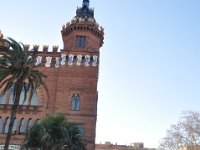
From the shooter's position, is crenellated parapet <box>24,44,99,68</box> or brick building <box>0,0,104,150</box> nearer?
brick building <box>0,0,104,150</box>

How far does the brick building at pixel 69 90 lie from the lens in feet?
133

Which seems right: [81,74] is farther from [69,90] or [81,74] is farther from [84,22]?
[84,22]

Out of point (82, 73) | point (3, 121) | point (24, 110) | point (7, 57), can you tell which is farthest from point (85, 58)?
point (7, 57)

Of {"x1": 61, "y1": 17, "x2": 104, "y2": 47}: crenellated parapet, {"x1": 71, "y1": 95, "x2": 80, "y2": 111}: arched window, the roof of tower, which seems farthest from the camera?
the roof of tower

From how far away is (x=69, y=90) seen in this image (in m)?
41.9

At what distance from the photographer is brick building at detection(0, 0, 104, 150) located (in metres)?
40.6

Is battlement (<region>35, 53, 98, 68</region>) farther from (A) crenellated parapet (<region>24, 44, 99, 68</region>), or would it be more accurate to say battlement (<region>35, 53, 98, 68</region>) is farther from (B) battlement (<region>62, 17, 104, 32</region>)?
(B) battlement (<region>62, 17, 104, 32</region>)

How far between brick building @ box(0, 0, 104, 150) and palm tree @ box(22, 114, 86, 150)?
6990 millimetres

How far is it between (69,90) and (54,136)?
10750mm

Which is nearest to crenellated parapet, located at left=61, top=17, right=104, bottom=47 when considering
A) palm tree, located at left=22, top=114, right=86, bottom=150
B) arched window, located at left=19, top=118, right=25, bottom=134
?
arched window, located at left=19, top=118, right=25, bottom=134

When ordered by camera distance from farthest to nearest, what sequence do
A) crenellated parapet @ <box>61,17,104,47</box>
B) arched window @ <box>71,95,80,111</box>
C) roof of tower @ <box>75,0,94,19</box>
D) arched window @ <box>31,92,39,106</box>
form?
roof of tower @ <box>75,0,94,19</box> < crenellated parapet @ <box>61,17,104,47</box> < arched window @ <box>31,92,39,106</box> < arched window @ <box>71,95,80,111</box>

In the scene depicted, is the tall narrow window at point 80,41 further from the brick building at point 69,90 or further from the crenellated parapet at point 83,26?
the crenellated parapet at point 83,26

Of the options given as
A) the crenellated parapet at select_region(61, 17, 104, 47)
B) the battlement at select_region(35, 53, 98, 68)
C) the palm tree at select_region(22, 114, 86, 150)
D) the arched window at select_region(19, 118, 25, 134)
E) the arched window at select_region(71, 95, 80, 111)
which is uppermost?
the crenellated parapet at select_region(61, 17, 104, 47)

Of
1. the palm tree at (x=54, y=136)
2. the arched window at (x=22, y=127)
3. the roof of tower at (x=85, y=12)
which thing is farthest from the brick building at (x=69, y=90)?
the palm tree at (x=54, y=136)
